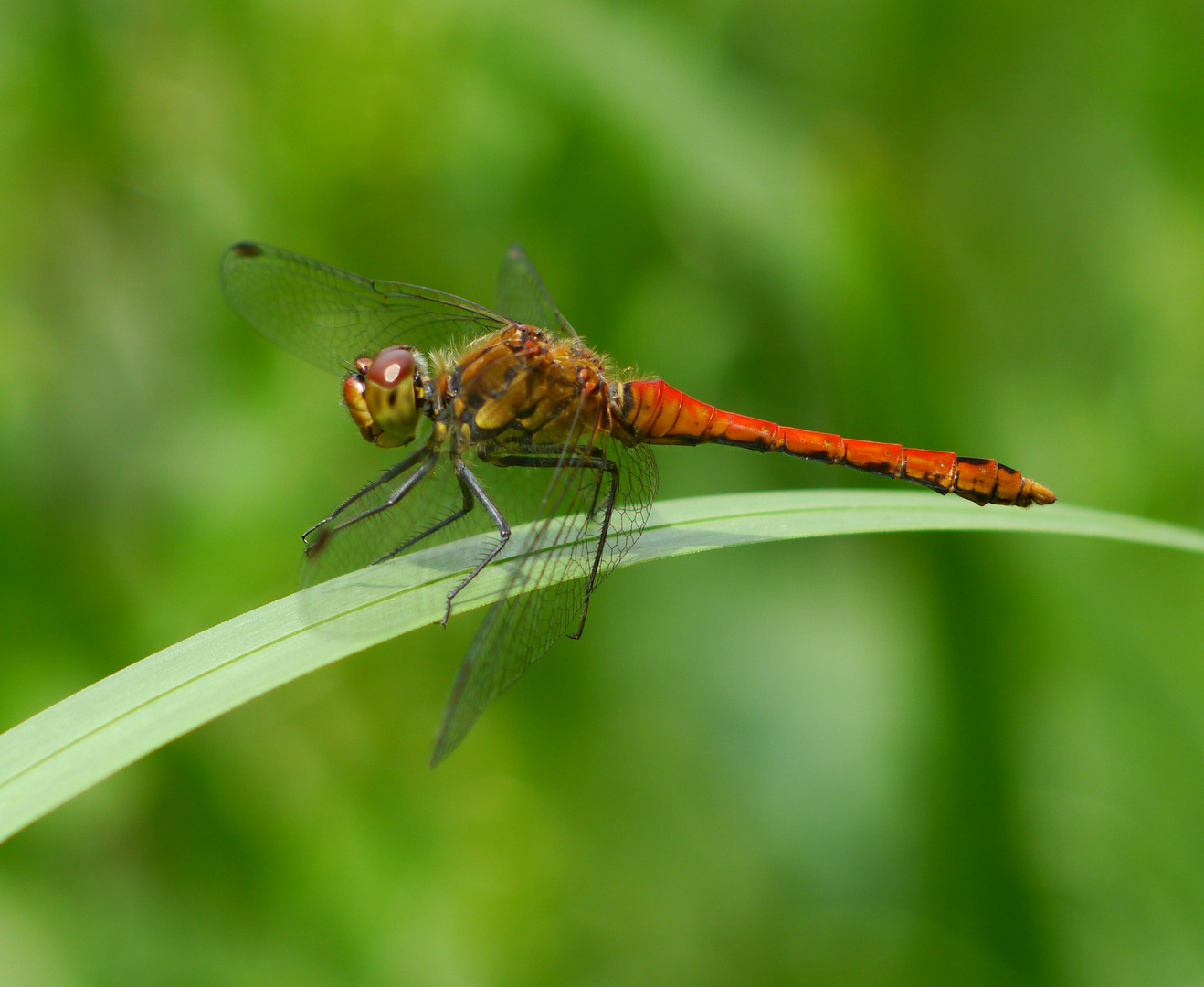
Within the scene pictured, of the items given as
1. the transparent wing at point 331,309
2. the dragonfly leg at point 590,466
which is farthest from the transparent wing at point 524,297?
the dragonfly leg at point 590,466

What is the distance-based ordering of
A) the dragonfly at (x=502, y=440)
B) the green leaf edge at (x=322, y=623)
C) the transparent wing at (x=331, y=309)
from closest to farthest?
the green leaf edge at (x=322, y=623) < the dragonfly at (x=502, y=440) < the transparent wing at (x=331, y=309)

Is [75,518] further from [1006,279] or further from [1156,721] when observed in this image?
[1006,279]

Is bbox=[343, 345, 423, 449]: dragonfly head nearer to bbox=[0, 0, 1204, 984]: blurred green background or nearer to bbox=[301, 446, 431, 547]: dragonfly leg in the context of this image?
bbox=[301, 446, 431, 547]: dragonfly leg

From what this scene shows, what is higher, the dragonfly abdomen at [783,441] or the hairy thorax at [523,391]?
the dragonfly abdomen at [783,441]

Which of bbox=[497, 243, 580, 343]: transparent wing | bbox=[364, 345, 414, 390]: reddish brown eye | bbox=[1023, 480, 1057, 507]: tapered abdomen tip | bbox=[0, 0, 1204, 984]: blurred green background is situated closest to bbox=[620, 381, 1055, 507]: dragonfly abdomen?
bbox=[1023, 480, 1057, 507]: tapered abdomen tip

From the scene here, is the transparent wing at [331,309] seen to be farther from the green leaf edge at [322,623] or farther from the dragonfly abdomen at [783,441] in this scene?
the green leaf edge at [322,623]

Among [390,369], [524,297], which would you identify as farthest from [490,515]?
[524,297]

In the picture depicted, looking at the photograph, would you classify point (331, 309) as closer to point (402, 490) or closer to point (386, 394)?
point (386, 394)
